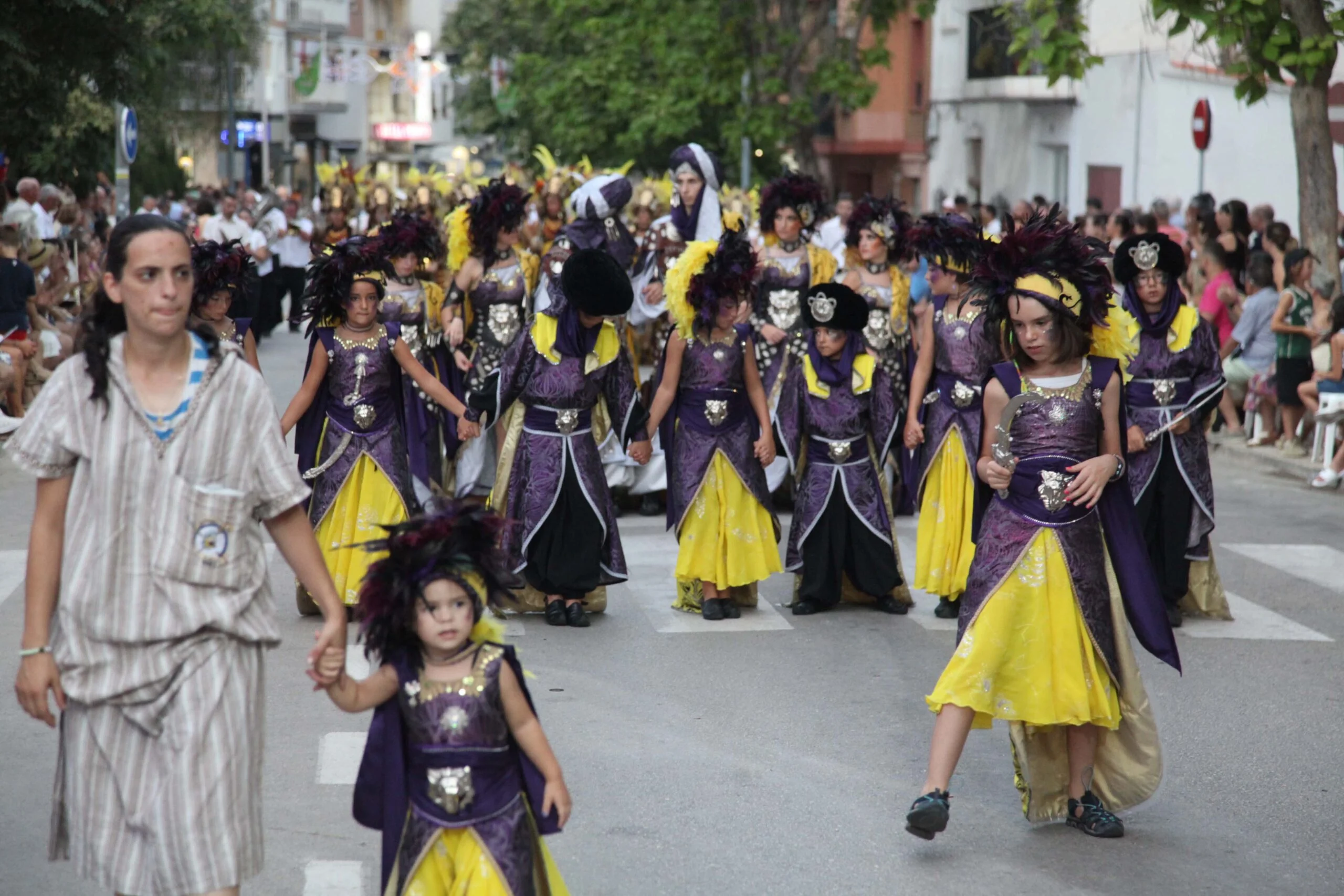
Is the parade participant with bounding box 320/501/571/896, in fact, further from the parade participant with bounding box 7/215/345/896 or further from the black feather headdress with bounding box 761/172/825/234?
the black feather headdress with bounding box 761/172/825/234

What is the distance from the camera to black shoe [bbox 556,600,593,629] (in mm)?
9398

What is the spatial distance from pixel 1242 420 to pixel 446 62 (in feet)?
240

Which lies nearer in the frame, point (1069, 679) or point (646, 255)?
point (1069, 679)

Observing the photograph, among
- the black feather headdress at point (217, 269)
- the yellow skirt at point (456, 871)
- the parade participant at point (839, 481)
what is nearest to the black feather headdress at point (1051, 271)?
the yellow skirt at point (456, 871)

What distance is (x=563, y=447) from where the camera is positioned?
30.5 ft

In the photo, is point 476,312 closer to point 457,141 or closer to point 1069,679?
point 1069,679

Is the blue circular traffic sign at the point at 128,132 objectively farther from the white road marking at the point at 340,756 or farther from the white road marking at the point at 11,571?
the white road marking at the point at 340,756

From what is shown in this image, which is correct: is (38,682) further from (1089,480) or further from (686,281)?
(686,281)

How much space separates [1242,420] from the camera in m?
18.2

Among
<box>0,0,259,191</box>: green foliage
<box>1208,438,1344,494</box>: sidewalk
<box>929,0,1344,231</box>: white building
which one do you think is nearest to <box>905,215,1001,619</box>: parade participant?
<box>1208,438,1344,494</box>: sidewalk

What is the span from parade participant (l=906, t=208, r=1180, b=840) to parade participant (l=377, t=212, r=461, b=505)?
4.55 m

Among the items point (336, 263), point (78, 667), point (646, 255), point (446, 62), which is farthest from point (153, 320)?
point (446, 62)

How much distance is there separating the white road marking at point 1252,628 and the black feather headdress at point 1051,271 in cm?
379

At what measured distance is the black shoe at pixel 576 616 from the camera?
9398mm
